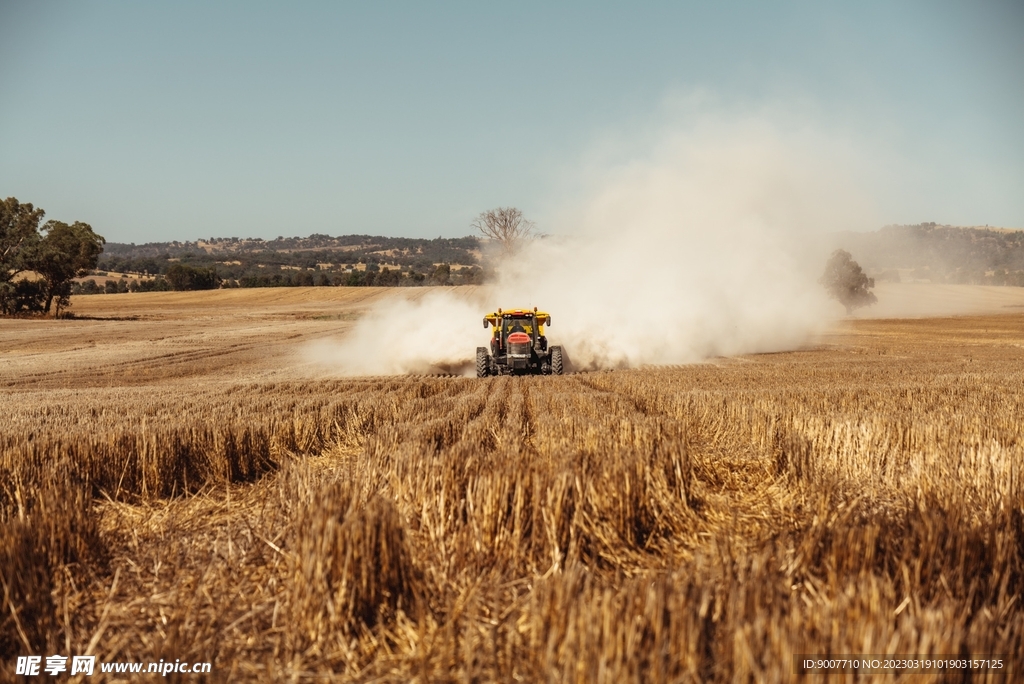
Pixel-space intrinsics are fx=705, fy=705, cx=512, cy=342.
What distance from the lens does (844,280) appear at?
7256 centimetres

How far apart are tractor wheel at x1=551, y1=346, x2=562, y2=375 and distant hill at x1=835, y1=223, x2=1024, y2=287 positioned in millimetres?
81189

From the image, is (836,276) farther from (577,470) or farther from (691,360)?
(577,470)

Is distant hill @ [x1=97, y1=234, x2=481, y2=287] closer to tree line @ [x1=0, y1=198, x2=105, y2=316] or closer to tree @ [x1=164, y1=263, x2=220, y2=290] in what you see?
tree @ [x1=164, y1=263, x2=220, y2=290]

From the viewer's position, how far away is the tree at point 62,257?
5691 centimetres

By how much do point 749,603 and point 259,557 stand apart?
343cm

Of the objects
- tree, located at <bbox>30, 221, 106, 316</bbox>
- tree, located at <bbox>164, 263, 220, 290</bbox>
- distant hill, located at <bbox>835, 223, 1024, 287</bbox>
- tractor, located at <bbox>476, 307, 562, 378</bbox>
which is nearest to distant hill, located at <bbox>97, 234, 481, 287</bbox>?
tree, located at <bbox>164, 263, 220, 290</bbox>

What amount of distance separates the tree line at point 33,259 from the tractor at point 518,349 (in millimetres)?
48682

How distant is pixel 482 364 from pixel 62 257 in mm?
49180

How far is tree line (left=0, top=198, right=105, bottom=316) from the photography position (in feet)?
186

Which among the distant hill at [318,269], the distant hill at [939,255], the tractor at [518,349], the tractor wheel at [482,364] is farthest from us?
the distant hill at [939,255]

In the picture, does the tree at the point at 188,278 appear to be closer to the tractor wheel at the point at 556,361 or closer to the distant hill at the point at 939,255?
the distant hill at the point at 939,255

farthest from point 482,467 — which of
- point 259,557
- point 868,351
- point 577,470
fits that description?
point 868,351

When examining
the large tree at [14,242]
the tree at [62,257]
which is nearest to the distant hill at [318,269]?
the tree at [62,257]

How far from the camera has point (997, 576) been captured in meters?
3.88
